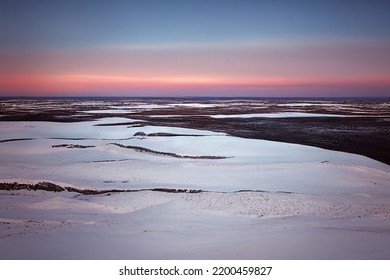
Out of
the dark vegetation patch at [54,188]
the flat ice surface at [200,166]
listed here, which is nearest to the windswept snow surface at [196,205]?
the flat ice surface at [200,166]

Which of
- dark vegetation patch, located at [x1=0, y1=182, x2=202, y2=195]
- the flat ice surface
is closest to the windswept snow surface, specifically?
the flat ice surface

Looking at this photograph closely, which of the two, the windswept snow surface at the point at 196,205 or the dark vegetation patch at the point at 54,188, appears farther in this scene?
the dark vegetation patch at the point at 54,188

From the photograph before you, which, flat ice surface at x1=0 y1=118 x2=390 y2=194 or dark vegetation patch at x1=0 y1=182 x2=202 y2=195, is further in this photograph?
flat ice surface at x1=0 y1=118 x2=390 y2=194

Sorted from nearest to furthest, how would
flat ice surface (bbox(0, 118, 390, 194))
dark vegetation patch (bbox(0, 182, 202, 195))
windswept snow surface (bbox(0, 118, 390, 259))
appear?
1. windswept snow surface (bbox(0, 118, 390, 259))
2. dark vegetation patch (bbox(0, 182, 202, 195))
3. flat ice surface (bbox(0, 118, 390, 194))

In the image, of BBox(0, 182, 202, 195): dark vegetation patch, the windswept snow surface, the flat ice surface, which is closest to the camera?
the windswept snow surface

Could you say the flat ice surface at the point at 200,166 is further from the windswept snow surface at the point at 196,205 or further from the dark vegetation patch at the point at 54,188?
the dark vegetation patch at the point at 54,188

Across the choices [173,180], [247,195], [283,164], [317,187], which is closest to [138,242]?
[247,195]

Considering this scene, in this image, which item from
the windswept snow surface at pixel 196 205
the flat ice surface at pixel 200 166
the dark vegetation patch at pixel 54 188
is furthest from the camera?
the flat ice surface at pixel 200 166

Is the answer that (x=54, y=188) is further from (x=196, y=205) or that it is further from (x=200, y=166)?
(x=200, y=166)

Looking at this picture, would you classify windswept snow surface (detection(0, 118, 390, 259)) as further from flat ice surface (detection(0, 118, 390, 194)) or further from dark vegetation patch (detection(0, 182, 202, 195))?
dark vegetation patch (detection(0, 182, 202, 195))

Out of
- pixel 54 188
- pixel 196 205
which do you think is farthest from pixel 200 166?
pixel 54 188
